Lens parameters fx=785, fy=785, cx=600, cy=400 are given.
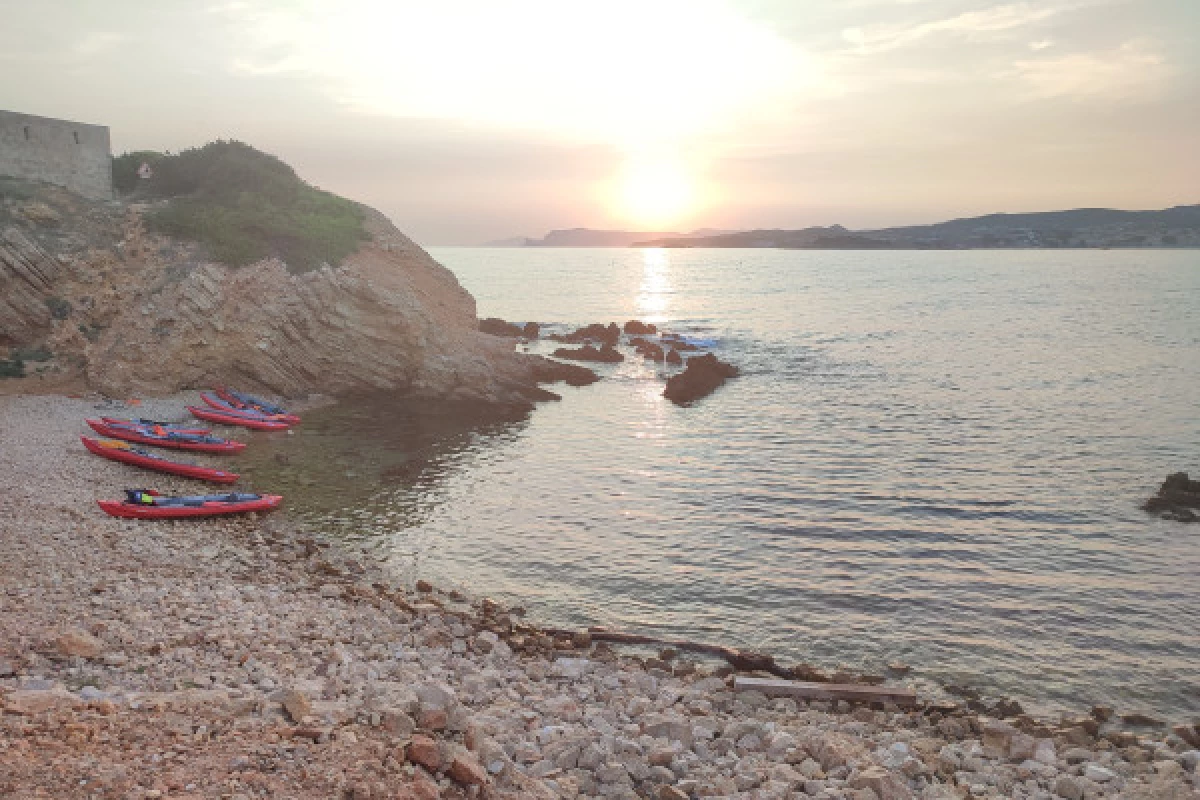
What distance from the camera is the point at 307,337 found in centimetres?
3588

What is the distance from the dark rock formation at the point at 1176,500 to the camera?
21.5 m

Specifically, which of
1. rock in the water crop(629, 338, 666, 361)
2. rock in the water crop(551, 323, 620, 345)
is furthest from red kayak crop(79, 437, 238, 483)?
rock in the water crop(551, 323, 620, 345)

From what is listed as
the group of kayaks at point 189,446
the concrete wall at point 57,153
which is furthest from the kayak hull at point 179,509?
the concrete wall at point 57,153

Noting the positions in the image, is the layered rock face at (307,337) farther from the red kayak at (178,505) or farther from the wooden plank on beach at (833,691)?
the wooden plank on beach at (833,691)

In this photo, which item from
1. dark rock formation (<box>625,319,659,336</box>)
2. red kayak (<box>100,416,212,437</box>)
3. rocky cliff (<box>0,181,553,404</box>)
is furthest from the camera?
dark rock formation (<box>625,319,659,336</box>)

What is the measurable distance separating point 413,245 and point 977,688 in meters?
36.6

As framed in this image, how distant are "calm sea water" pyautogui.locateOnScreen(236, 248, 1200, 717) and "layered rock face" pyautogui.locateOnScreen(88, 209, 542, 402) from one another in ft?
9.19

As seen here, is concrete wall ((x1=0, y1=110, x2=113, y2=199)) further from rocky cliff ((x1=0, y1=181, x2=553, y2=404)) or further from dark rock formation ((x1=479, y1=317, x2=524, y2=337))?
dark rock formation ((x1=479, y1=317, x2=524, y2=337))

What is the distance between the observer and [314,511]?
22.1 meters

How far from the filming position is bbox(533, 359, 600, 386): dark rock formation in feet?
141

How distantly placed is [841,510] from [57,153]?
38.8 meters

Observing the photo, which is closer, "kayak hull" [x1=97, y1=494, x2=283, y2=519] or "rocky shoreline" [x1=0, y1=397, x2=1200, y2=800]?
"rocky shoreline" [x1=0, y1=397, x2=1200, y2=800]

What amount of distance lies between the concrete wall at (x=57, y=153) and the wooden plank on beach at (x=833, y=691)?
40.3 meters

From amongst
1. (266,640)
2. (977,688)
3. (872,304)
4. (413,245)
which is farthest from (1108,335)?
(266,640)
